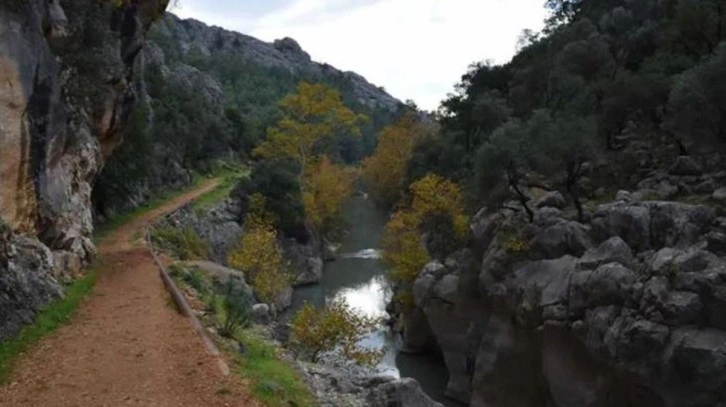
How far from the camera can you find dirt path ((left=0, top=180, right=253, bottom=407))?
11.2 meters

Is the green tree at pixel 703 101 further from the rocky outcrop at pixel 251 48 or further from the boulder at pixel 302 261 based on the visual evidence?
the rocky outcrop at pixel 251 48

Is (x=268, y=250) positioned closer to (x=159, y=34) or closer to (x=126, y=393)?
(x=126, y=393)

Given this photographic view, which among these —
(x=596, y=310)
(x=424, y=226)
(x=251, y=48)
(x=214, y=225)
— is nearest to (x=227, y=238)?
(x=214, y=225)

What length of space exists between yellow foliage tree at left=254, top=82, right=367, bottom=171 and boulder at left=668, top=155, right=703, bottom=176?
32.0m

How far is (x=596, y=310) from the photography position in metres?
23.3

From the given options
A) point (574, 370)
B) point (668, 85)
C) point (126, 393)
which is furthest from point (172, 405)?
point (668, 85)

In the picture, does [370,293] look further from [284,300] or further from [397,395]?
[397,395]

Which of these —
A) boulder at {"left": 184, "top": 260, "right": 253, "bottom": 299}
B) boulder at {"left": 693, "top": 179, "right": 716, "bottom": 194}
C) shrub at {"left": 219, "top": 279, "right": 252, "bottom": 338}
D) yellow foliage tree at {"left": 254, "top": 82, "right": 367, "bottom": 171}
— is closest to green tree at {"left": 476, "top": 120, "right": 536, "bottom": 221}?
boulder at {"left": 693, "top": 179, "right": 716, "bottom": 194}

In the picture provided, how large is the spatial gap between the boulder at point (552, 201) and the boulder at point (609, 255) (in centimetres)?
603

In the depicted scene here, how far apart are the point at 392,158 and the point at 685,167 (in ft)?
157

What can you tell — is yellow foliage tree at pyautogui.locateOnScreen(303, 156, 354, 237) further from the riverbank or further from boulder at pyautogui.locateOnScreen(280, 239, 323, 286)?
boulder at pyautogui.locateOnScreen(280, 239, 323, 286)

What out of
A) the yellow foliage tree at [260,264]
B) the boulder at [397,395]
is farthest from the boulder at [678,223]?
the yellow foliage tree at [260,264]

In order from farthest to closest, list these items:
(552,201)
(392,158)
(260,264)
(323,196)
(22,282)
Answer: (392,158)
(323,196)
(260,264)
(552,201)
(22,282)

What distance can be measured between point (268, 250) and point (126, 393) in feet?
84.8
